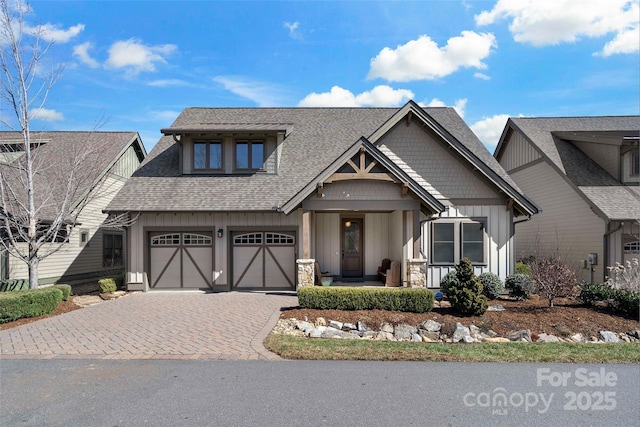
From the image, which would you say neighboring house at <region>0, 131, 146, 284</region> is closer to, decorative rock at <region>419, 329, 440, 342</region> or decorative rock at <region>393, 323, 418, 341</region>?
decorative rock at <region>393, 323, 418, 341</region>

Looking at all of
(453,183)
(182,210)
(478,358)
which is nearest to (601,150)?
(453,183)

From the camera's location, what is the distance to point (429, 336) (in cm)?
985

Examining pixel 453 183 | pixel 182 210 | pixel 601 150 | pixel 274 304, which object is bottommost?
pixel 274 304

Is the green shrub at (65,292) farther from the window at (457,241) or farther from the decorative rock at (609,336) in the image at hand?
the decorative rock at (609,336)

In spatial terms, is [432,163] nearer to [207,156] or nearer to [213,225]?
[213,225]

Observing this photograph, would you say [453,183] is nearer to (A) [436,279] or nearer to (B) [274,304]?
(A) [436,279]

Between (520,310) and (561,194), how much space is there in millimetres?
9374

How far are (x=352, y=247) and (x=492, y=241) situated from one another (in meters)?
5.32

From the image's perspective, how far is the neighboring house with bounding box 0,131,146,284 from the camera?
1576 cm

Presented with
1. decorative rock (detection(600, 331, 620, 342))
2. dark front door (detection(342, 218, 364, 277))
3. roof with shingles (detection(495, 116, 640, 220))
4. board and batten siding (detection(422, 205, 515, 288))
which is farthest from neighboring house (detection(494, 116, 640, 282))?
dark front door (detection(342, 218, 364, 277))

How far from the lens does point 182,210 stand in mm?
14805

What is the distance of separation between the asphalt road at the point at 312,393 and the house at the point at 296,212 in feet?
22.5

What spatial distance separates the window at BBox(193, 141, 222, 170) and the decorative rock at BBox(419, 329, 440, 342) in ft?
35.0

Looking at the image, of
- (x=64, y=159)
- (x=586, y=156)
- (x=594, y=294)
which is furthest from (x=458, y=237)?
(x=64, y=159)
